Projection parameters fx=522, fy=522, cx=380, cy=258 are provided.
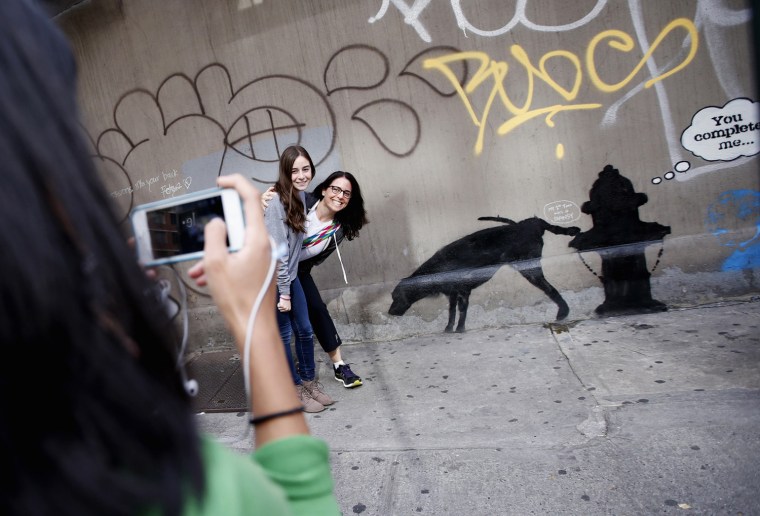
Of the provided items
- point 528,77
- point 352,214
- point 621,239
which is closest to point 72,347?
point 352,214

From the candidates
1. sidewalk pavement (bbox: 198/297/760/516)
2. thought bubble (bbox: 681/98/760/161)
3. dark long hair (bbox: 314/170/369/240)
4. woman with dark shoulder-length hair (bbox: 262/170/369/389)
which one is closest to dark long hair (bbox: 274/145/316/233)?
woman with dark shoulder-length hair (bbox: 262/170/369/389)

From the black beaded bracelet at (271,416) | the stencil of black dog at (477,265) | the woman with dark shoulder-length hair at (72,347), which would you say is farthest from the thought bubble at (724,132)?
the woman with dark shoulder-length hair at (72,347)

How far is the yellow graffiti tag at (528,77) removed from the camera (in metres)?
3.94

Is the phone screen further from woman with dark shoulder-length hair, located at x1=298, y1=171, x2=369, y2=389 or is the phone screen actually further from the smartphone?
woman with dark shoulder-length hair, located at x1=298, y1=171, x2=369, y2=389

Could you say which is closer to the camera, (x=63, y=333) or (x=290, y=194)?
(x=63, y=333)

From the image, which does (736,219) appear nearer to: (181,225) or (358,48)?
(358,48)

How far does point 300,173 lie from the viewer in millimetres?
3518

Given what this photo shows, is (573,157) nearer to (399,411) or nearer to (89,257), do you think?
(399,411)

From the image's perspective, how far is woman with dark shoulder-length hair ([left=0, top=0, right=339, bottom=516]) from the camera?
484 mm

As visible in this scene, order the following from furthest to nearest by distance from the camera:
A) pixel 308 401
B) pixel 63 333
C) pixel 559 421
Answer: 1. pixel 308 401
2. pixel 559 421
3. pixel 63 333

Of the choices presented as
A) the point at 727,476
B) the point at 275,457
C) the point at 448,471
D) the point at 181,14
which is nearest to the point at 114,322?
the point at 275,457

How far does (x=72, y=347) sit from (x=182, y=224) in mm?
577

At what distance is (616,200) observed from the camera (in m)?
4.11

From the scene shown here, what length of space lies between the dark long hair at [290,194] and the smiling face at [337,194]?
0.66ft
